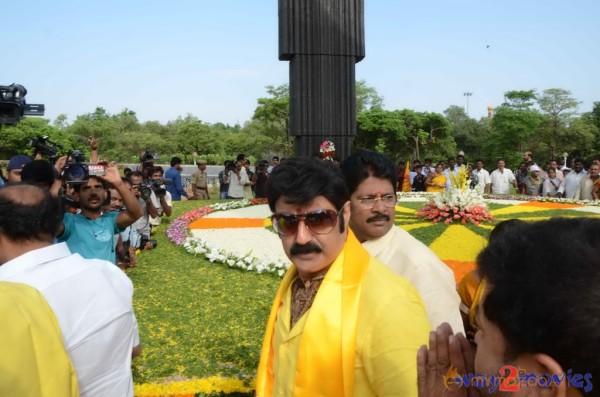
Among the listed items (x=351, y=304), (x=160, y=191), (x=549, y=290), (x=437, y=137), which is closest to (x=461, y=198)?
(x=160, y=191)

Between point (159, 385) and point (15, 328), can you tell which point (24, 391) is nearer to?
point (15, 328)

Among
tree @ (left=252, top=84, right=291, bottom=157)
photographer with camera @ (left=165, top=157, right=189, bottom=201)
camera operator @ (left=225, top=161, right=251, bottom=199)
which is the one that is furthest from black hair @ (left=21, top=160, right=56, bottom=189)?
tree @ (left=252, top=84, right=291, bottom=157)

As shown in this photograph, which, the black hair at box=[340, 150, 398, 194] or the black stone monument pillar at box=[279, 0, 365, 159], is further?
the black stone monument pillar at box=[279, 0, 365, 159]

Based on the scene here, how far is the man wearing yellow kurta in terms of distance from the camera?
165cm

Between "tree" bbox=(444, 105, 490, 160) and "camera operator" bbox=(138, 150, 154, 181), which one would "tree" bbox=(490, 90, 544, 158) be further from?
"camera operator" bbox=(138, 150, 154, 181)

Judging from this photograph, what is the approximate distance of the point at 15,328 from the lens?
168 cm

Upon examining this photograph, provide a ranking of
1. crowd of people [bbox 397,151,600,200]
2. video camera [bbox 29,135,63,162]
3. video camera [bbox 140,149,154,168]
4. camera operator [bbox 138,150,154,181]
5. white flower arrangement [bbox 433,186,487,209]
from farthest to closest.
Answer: crowd of people [bbox 397,151,600,200] < white flower arrangement [bbox 433,186,487,209] < video camera [bbox 140,149,154,168] < camera operator [bbox 138,150,154,181] < video camera [bbox 29,135,63,162]

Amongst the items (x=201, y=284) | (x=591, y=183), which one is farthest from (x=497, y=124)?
(x=201, y=284)

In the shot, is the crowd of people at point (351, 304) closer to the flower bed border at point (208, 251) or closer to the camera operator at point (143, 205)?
the camera operator at point (143, 205)

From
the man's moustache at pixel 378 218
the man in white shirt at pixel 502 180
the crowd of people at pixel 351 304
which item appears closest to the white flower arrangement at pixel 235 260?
the man's moustache at pixel 378 218

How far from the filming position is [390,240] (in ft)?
9.33

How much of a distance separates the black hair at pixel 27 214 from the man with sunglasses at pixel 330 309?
3.39 ft

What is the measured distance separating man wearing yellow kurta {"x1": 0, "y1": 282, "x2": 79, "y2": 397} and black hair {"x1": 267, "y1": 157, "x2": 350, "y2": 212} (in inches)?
38.8

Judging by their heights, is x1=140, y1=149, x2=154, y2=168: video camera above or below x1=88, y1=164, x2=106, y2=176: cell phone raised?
above
